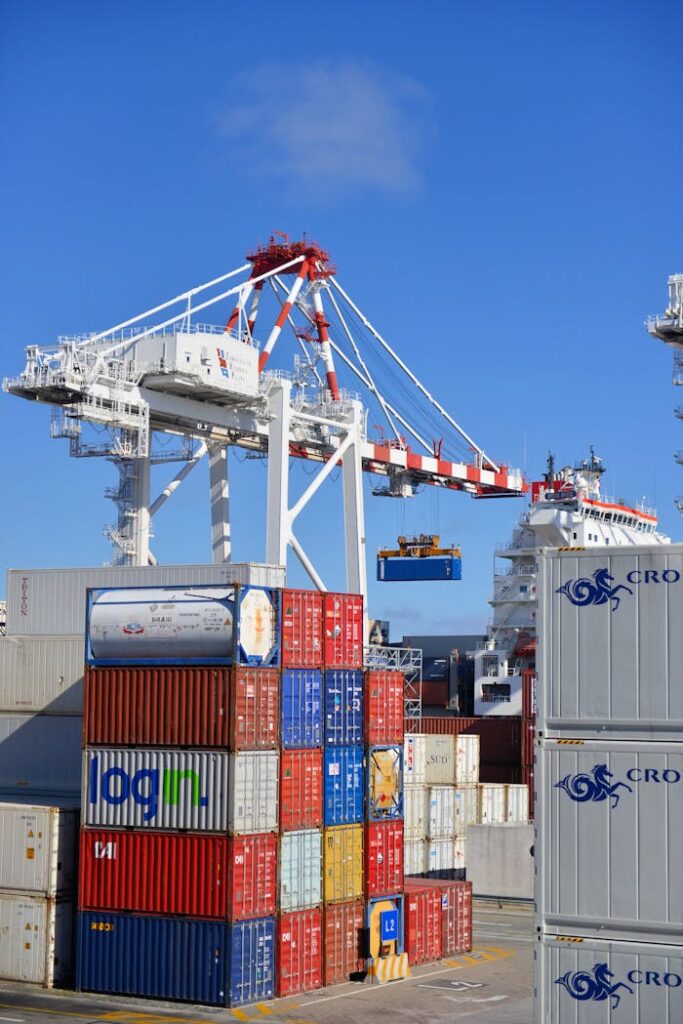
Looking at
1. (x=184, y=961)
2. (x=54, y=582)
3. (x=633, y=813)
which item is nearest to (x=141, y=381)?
(x=54, y=582)

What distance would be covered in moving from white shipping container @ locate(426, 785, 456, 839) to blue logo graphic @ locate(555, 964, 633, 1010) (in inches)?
1348

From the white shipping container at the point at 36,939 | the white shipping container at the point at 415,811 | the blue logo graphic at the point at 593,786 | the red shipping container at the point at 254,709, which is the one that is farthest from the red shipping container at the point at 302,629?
the blue logo graphic at the point at 593,786

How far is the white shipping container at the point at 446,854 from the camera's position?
1996 inches

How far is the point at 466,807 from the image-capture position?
53594 millimetres

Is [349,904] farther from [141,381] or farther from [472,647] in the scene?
[472,647]

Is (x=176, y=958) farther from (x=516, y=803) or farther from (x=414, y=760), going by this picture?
(x=516, y=803)

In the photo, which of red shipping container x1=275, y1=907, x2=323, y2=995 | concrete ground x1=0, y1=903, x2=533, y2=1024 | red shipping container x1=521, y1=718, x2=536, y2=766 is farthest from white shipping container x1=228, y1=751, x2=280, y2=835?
red shipping container x1=521, y1=718, x2=536, y2=766

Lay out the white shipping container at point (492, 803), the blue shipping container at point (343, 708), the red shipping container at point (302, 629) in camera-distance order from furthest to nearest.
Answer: the white shipping container at point (492, 803) < the blue shipping container at point (343, 708) < the red shipping container at point (302, 629)

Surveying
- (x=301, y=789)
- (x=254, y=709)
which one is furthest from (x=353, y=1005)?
(x=254, y=709)

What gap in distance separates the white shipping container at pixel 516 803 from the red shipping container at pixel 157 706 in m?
25.6

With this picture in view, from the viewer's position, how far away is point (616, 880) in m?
16.6

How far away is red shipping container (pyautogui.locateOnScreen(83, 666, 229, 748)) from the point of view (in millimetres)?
33438

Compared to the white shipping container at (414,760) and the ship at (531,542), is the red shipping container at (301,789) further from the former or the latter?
the ship at (531,542)

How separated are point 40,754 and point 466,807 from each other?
20.3m
